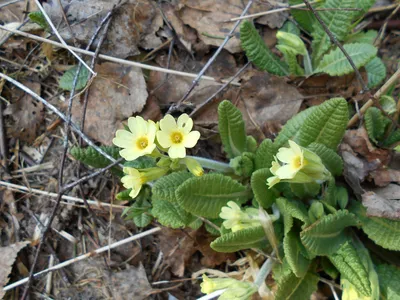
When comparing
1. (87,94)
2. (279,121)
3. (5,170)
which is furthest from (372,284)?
(5,170)

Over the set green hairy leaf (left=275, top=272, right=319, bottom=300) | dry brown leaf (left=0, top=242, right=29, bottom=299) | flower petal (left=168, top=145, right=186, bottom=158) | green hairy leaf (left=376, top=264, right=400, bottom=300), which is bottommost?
dry brown leaf (left=0, top=242, right=29, bottom=299)

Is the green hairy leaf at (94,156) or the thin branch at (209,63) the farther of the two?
the thin branch at (209,63)

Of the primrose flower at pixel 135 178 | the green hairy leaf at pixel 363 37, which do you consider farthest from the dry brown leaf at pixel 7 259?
the green hairy leaf at pixel 363 37

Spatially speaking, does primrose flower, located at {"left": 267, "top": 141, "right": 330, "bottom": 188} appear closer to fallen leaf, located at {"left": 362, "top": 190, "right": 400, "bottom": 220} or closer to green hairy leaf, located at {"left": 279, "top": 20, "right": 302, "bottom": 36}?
fallen leaf, located at {"left": 362, "top": 190, "right": 400, "bottom": 220}

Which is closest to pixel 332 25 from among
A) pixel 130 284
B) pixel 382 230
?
pixel 382 230

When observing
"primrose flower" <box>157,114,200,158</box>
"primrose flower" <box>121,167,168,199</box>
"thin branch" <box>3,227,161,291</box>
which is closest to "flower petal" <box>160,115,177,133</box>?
"primrose flower" <box>157,114,200,158</box>

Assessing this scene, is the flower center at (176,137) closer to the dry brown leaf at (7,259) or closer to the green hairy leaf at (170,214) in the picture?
the green hairy leaf at (170,214)
